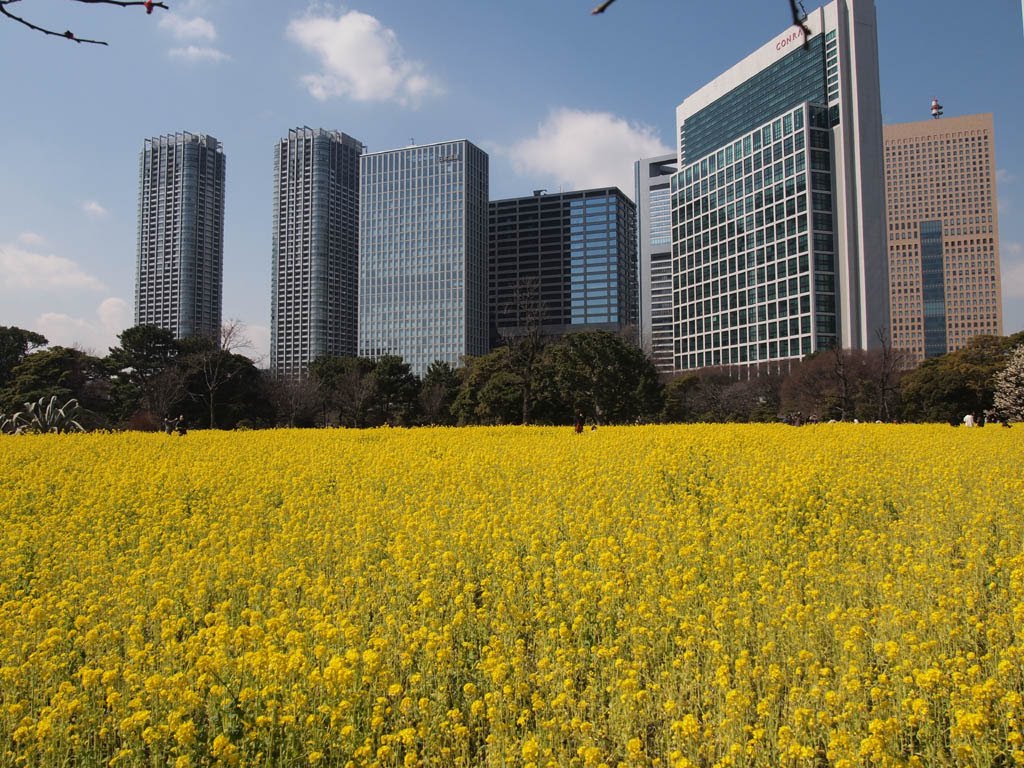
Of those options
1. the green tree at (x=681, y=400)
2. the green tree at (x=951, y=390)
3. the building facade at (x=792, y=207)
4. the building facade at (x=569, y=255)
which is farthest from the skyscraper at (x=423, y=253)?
the green tree at (x=951, y=390)

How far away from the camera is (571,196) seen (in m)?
148

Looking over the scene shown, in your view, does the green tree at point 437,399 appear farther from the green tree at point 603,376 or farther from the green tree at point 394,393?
the green tree at point 603,376

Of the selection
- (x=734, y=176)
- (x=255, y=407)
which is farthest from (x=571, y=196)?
(x=255, y=407)

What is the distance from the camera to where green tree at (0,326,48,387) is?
43688mm

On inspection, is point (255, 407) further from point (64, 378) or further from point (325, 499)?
point (325, 499)

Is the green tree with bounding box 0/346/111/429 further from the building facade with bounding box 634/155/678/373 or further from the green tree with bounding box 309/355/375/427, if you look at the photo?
the building facade with bounding box 634/155/678/373

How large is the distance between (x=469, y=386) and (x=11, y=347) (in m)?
29.0

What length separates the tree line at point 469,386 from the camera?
3491 cm

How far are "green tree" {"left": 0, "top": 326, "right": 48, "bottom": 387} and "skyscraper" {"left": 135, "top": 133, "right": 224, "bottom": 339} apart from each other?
70.8 meters

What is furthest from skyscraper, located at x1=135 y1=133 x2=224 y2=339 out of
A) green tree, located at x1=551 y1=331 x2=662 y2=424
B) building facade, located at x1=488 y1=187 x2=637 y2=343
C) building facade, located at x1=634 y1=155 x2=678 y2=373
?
green tree, located at x1=551 y1=331 x2=662 y2=424

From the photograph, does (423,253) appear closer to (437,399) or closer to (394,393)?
(437,399)

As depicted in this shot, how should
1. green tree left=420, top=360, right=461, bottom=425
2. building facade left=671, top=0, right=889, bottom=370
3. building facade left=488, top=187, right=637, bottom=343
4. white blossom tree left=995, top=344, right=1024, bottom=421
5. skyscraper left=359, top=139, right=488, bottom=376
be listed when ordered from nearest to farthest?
white blossom tree left=995, top=344, right=1024, bottom=421, green tree left=420, top=360, right=461, bottom=425, building facade left=671, top=0, right=889, bottom=370, skyscraper left=359, top=139, right=488, bottom=376, building facade left=488, top=187, right=637, bottom=343

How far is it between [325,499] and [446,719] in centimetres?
536

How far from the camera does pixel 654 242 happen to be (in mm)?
159500
